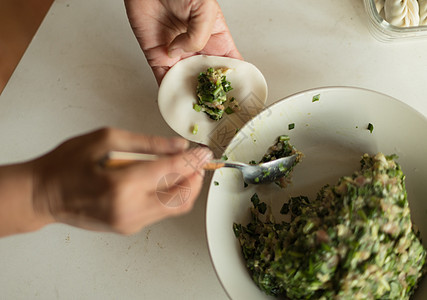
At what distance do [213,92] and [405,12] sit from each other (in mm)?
814

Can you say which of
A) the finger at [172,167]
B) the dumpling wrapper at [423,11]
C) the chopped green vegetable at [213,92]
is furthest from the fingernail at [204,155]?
the dumpling wrapper at [423,11]

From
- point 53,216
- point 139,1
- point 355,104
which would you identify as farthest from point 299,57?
point 53,216

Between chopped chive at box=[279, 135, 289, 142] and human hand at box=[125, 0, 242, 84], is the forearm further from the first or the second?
chopped chive at box=[279, 135, 289, 142]

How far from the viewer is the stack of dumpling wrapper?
1373 millimetres

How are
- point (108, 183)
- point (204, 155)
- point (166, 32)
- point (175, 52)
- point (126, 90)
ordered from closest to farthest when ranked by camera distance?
point (108, 183) → point (204, 155) → point (175, 52) → point (166, 32) → point (126, 90)

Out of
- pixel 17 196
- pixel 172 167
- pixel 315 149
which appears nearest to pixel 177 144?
pixel 172 167

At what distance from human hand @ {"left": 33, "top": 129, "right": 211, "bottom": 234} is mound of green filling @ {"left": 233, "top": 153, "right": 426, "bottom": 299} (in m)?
0.38

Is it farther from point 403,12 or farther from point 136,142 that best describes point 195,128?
point 403,12

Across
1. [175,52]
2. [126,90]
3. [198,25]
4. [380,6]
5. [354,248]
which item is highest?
[380,6]

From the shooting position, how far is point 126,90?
1.55 metres

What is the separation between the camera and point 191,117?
4.50 feet

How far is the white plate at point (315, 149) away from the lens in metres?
1.17

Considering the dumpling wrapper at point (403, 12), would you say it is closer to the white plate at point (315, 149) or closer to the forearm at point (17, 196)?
the white plate at point (315, 149)

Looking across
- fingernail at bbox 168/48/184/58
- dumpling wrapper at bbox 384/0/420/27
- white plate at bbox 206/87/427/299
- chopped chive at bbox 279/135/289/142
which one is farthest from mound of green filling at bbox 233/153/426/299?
fingernail at bbox 168/48/184/58
